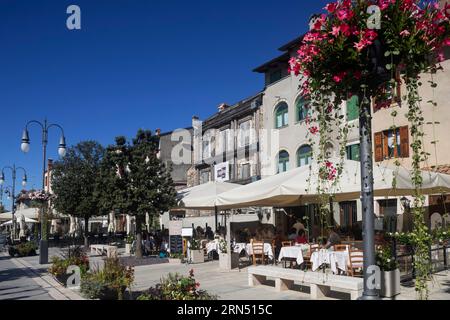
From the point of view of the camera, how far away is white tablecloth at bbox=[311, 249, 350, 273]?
9.39 metres

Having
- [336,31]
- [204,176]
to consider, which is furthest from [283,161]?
[336,31]

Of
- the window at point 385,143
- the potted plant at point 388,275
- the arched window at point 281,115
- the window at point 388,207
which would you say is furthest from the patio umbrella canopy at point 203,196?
the arched window at point 281,115

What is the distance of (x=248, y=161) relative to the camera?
1150 inches

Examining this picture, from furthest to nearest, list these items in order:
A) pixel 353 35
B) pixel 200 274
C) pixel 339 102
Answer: pixel 200 274
pixel 339 102
pixel 353 35

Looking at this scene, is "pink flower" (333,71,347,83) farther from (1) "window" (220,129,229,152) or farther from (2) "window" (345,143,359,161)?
(1) "window" (220,129,229,152)

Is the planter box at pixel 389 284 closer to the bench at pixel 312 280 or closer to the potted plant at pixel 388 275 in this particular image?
the potted plant at pixel 388 275

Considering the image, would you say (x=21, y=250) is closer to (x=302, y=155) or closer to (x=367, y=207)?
(x=302, y=155)

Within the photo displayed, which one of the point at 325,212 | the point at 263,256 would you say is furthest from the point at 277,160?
the point at 325,212

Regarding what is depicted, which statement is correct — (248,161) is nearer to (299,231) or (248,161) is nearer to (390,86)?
(299,231)

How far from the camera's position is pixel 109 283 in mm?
8125

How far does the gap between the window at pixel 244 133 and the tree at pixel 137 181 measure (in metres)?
11.3

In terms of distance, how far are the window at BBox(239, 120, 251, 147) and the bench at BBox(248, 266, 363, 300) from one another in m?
19.8

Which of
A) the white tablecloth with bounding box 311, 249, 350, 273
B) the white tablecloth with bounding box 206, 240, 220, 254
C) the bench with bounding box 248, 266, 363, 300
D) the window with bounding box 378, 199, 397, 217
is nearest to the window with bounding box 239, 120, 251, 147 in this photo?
the window with bounding box 378, 199, 397, 217
